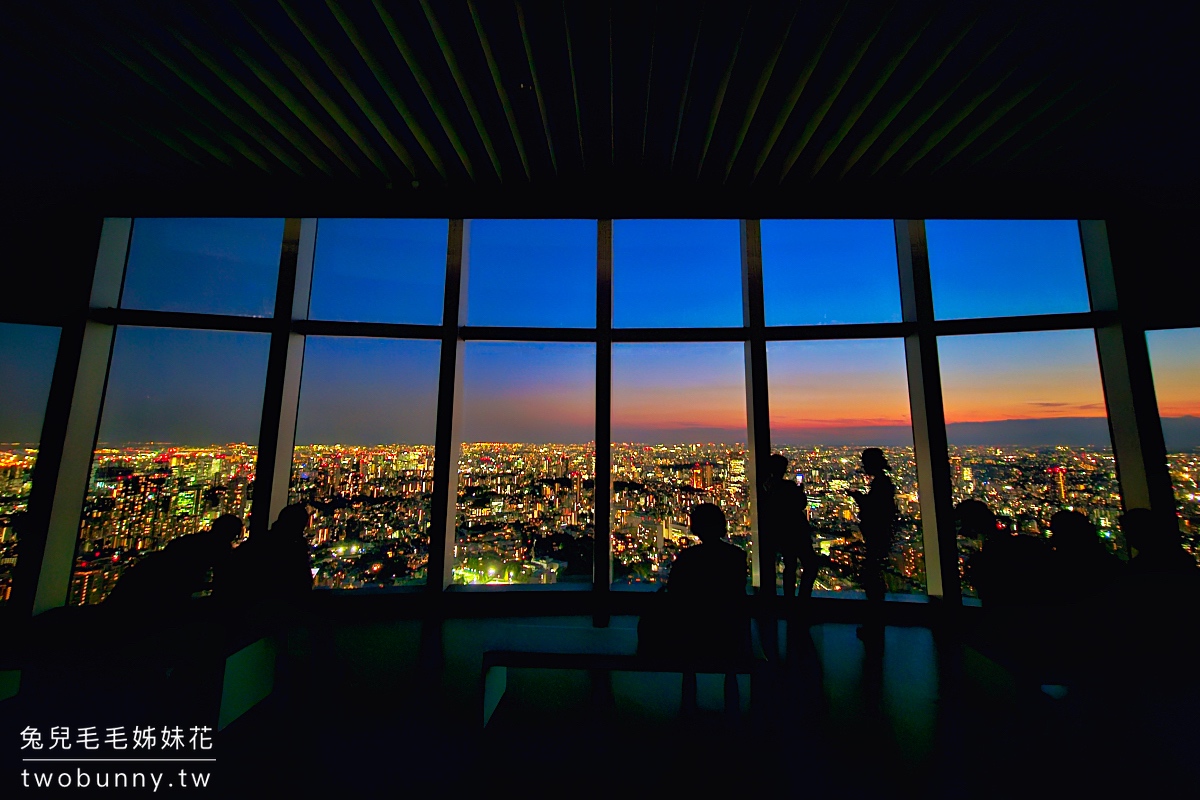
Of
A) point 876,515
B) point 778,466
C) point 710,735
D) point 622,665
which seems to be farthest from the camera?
point 778,466

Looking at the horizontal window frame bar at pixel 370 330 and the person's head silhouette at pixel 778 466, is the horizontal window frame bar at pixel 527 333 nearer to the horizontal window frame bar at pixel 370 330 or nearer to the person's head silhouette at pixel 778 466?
the horizontal window frame bar at pixel 370 330

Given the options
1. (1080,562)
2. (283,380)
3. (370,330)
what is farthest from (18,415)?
(1080,562)

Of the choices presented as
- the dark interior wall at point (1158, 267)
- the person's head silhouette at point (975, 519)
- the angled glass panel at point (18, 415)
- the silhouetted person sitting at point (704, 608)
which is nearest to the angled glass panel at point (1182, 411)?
the dark interior wall at point (1158, 267)

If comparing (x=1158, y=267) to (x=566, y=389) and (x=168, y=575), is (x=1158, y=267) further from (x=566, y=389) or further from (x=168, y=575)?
(x=168, y=575)

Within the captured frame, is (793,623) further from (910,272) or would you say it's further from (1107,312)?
(1107,312)

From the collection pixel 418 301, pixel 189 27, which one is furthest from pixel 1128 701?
pixel 189 27

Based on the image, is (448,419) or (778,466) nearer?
(778,466)

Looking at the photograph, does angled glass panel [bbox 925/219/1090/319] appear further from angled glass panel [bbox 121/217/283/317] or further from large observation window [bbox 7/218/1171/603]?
angled glass panel [bbox 121/217/283/317]
